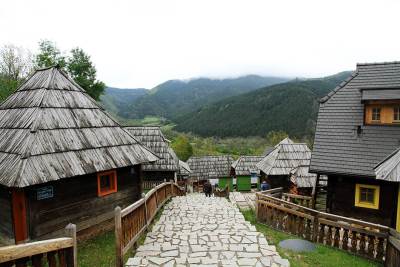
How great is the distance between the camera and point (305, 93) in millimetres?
87750

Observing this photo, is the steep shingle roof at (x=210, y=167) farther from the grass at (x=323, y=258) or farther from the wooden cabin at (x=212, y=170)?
the grass at (x=323, y=258)

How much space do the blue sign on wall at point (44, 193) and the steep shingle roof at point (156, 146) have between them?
1463cm

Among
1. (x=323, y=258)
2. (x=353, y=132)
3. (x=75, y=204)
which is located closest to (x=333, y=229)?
(x=323, y=258)

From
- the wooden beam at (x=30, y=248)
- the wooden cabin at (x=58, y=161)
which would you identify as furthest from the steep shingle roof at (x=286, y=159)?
the wooden beam at (x=30, y=248)

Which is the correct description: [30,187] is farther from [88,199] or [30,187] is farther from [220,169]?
[220,169]

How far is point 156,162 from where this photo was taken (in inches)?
906

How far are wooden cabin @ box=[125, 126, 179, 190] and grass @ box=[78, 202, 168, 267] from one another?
1286 cm

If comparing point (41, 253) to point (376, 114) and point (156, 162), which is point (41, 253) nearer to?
point (376, 114)

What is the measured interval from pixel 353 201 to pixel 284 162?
33.7 feet

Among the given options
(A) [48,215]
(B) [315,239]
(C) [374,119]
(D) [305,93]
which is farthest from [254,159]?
(D) [305,93]

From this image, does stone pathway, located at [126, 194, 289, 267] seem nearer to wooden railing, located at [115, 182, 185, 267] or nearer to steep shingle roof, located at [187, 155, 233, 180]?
wooden railing, located at [115, 182, 185, 267]

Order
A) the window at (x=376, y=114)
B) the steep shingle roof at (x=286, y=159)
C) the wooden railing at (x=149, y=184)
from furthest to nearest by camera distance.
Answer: the wooden railing at (x=149, y=184) → the steep shingle roof at (x=286, y=159) → the window at (x=376, y=114)

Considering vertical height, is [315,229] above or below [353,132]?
below

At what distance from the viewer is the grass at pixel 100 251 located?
727 cm
